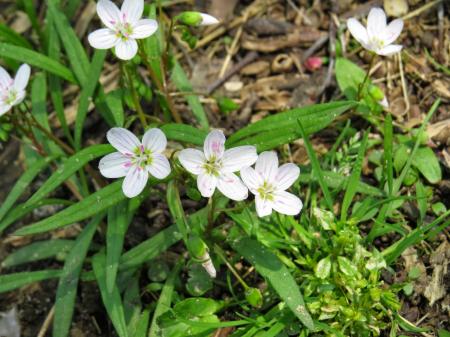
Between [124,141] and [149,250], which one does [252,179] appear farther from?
[149,250]

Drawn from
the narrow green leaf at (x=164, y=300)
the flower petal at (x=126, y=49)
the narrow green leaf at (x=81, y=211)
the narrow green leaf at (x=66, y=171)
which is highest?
the flower petal at (x=126, y=49)

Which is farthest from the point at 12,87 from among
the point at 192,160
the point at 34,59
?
the point at 192,160

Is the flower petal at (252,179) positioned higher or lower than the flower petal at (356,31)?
lower

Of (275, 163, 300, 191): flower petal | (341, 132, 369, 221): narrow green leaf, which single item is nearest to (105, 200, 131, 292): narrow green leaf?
(275, 163, 300, 191): flower petal

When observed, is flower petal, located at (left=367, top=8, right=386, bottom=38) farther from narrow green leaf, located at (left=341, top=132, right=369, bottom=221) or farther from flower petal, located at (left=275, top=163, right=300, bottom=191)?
flower petal, located at (left=275, top=163, right=300, bottom=191)

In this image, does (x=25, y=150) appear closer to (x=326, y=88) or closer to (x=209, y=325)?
(x=209, y=325)

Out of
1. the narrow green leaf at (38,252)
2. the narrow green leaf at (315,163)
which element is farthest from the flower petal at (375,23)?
the narrow green leaf at (38,252)

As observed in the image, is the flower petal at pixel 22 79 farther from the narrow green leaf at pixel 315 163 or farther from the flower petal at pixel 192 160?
the narrow green leaf at pixel 315 163
